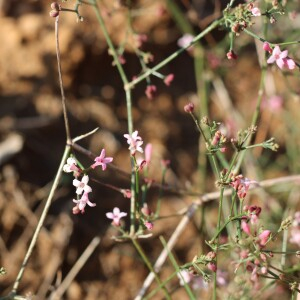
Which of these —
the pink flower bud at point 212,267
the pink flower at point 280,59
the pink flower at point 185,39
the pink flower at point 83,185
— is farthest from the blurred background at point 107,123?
the pink flower bud at point 212,267

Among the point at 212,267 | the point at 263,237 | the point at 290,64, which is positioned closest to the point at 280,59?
the point at 290,64

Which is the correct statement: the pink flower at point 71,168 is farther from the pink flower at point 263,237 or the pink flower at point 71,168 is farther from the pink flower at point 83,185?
the pink flower at point 263,237

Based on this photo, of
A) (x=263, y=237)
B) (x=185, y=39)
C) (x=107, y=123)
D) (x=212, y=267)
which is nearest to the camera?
(x=263, y=237)

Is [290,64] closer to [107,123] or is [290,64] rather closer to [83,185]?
[83,185]

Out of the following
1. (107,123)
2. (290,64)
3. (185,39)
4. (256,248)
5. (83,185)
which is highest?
(290,64)

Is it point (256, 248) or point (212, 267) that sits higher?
point (256, 248)

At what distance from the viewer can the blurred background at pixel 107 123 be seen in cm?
321

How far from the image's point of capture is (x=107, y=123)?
3.81 meters

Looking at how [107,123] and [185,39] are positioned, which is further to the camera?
[107,123]

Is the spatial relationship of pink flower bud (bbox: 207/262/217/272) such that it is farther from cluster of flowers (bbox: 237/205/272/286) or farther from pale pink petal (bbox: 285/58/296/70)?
pale pink petal (bbox: 285/58/296/70)

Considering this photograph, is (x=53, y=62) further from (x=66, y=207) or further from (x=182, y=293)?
(x=182, y=293)

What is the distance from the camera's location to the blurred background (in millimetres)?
3215

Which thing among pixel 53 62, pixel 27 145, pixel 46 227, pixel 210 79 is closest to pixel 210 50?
pixel 210 79

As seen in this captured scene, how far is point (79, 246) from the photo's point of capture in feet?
10.7
